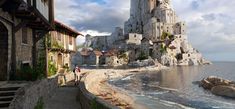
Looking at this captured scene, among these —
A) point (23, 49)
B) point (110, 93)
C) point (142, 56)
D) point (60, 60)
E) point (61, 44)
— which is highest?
point (142, 56)

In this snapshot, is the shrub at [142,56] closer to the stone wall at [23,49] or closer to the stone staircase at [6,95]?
the stone wall at [23,49]

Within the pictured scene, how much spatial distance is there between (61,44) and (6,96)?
79.9 ft

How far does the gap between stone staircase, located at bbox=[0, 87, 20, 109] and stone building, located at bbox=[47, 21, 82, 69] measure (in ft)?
56.1

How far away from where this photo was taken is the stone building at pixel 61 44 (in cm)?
3282

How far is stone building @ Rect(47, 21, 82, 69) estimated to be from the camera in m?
32.8

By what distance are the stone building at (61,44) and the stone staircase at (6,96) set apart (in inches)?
674

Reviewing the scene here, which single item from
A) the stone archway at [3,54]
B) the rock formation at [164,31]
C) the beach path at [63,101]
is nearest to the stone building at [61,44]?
the beach path at [63,101]

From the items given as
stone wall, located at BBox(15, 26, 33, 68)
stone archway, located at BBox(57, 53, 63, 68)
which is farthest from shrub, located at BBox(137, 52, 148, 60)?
stone wall, located at BBox(15, 26, 33, 68)

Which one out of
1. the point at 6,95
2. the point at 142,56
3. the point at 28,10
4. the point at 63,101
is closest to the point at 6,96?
the point at 6,95

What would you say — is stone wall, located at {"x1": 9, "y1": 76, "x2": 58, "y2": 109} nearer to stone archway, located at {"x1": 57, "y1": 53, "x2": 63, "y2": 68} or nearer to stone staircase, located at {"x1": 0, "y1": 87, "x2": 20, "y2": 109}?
stone staircase, located at {"x1": 0, "y1": 87, "x2": 20, "y2": 109}

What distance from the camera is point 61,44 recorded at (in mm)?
36594

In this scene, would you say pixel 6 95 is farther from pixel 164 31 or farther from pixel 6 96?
pixel 164 31

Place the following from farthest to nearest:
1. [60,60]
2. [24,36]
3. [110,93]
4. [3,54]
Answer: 1. [110,93]
2. [60,60]
3. [24,36]
4. [3,54]

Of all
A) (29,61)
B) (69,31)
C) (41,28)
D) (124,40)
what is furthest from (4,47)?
(124,40)
